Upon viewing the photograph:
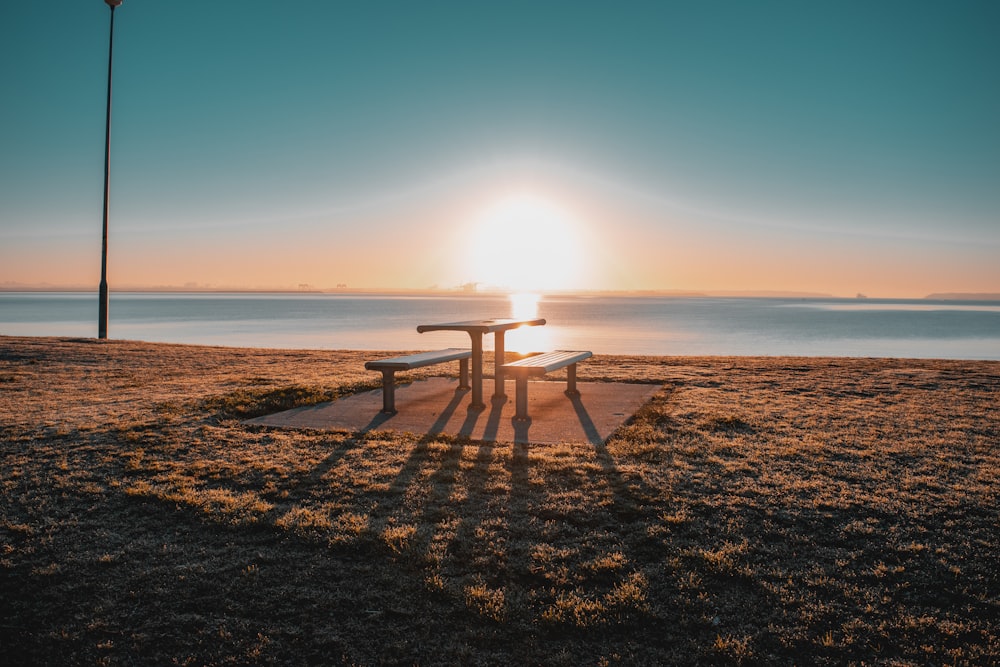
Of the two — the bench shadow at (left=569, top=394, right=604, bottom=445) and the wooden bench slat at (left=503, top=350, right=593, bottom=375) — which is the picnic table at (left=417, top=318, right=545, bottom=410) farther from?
the bench shadow at (left=569, top=394, right=604, bottom=445)

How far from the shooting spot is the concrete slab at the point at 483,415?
6121 millimetres

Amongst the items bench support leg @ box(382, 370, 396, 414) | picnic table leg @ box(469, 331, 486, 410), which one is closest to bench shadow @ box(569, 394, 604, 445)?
picnic table leg @ box(469, 331, 486, 410)

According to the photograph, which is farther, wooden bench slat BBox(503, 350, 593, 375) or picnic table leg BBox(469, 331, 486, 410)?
picnic table leg BBox(469, 331, 486, 410)

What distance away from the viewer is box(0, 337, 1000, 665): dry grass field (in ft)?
8.89

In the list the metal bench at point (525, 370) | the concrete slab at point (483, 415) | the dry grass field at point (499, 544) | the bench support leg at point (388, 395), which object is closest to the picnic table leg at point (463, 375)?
the concrete slab at point (483, 415)

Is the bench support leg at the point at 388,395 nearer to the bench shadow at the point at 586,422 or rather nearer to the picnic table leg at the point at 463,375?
the picnic table leg at the point at 463,375

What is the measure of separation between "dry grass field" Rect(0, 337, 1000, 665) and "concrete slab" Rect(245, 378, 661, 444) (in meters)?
0.36

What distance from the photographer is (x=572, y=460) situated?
201 inches

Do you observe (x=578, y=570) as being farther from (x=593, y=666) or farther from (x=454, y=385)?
(x=454, y=385)

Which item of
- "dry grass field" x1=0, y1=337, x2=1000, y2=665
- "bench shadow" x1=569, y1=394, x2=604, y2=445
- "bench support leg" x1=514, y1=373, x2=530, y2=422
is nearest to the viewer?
"dry grass field" x1=0, y1=337, x2=1000, y2=665

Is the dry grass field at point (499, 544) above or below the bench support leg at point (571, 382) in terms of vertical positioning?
below

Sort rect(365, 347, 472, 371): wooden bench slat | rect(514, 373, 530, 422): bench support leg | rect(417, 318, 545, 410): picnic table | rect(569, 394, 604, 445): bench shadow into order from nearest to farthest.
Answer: rect(569, 394, 604, 445): bench shadow < rect(514, 373, 530, 422): bench support leg < rect(365, 347, 472, 371): wooden bench slat < rect(417, 318, 545, 410): picnic table

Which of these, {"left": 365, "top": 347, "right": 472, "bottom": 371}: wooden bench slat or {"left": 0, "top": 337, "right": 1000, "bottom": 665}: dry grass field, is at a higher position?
{"left": 365, "top": 347, "right": 472, "bottom": 371}: wooden bench slat

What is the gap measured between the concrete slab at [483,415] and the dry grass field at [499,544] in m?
0.36
